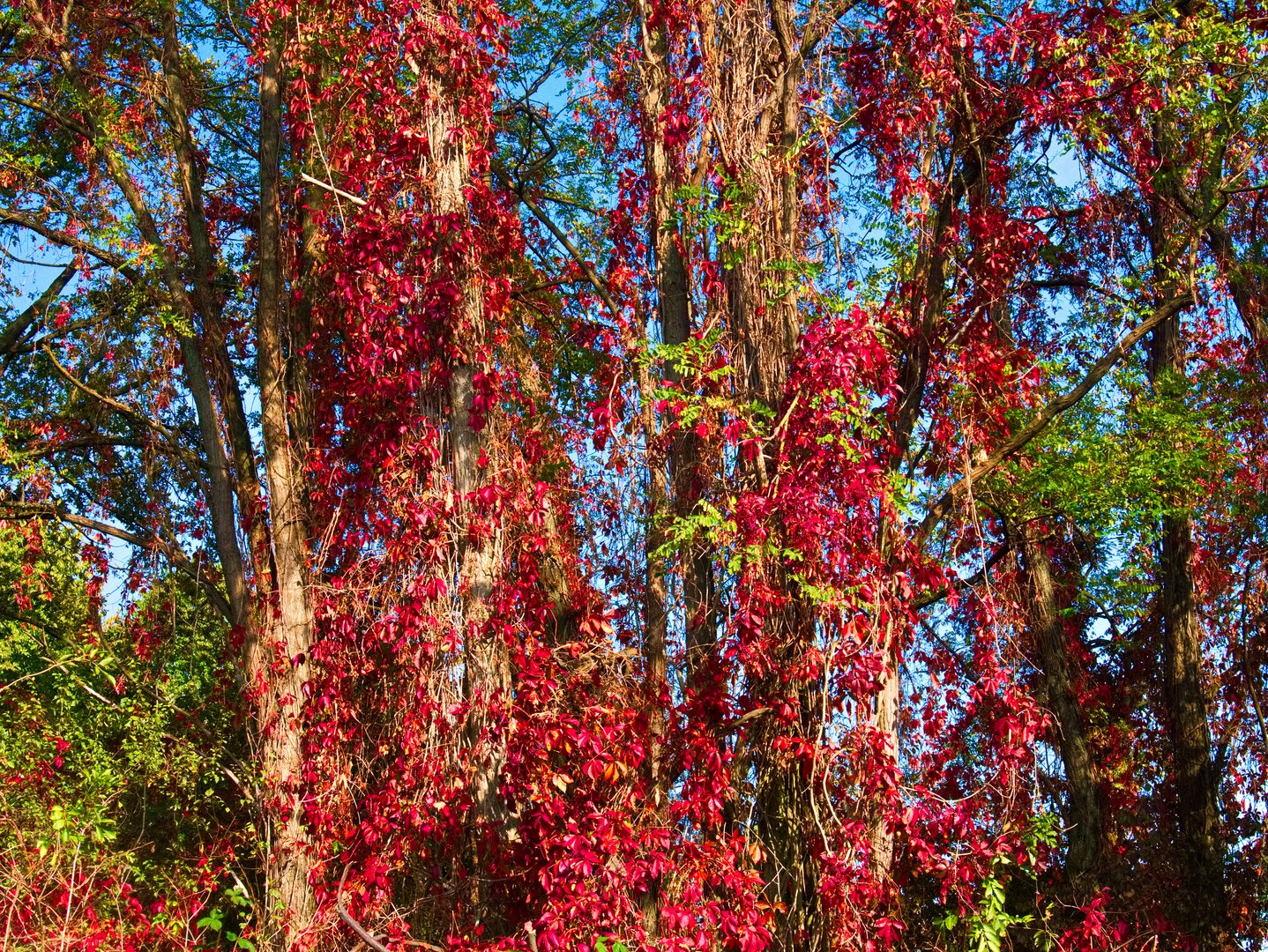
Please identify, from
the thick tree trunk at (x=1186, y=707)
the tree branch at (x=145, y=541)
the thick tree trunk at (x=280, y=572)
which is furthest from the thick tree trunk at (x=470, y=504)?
the thick tree trunk at (x=1186, y=707)

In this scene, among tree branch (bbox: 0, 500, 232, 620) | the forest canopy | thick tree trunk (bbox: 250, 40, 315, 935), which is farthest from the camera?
tree branch (bbox: 0, 500, 232, 620)

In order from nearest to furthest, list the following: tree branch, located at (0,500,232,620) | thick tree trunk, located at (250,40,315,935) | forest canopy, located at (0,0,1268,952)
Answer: forest canopy, located at (0,0,1268,952) → thick tree trunk, located at (250,40,315,935) → tree branch, located at (0,500,232,620)

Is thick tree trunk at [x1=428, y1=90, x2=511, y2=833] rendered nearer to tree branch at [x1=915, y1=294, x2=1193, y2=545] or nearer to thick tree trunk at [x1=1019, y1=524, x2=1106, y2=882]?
tree branch at [x1=915, y1=294, x2=1193, y2=545]

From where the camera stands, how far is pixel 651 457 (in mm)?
8234

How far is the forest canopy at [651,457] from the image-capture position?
7.45 meters

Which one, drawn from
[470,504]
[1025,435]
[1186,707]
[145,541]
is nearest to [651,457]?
[470,504]

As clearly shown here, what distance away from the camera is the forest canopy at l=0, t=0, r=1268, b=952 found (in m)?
7.45

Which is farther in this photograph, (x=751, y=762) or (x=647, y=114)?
(x=647, y=114)

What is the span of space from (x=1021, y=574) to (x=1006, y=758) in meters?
3.96

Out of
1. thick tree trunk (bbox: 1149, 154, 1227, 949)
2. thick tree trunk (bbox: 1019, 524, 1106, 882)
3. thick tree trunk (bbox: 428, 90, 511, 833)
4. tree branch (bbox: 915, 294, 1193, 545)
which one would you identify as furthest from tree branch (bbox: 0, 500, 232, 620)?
thick tree trunk (bbox: 1149, 154, 1227, 949)

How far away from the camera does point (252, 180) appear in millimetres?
11922

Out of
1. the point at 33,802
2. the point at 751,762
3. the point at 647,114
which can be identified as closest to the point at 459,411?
the point at 647,114

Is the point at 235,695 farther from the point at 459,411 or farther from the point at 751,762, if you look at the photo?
the point at 751,762

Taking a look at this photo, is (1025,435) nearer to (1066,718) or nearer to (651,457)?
(651,457)
